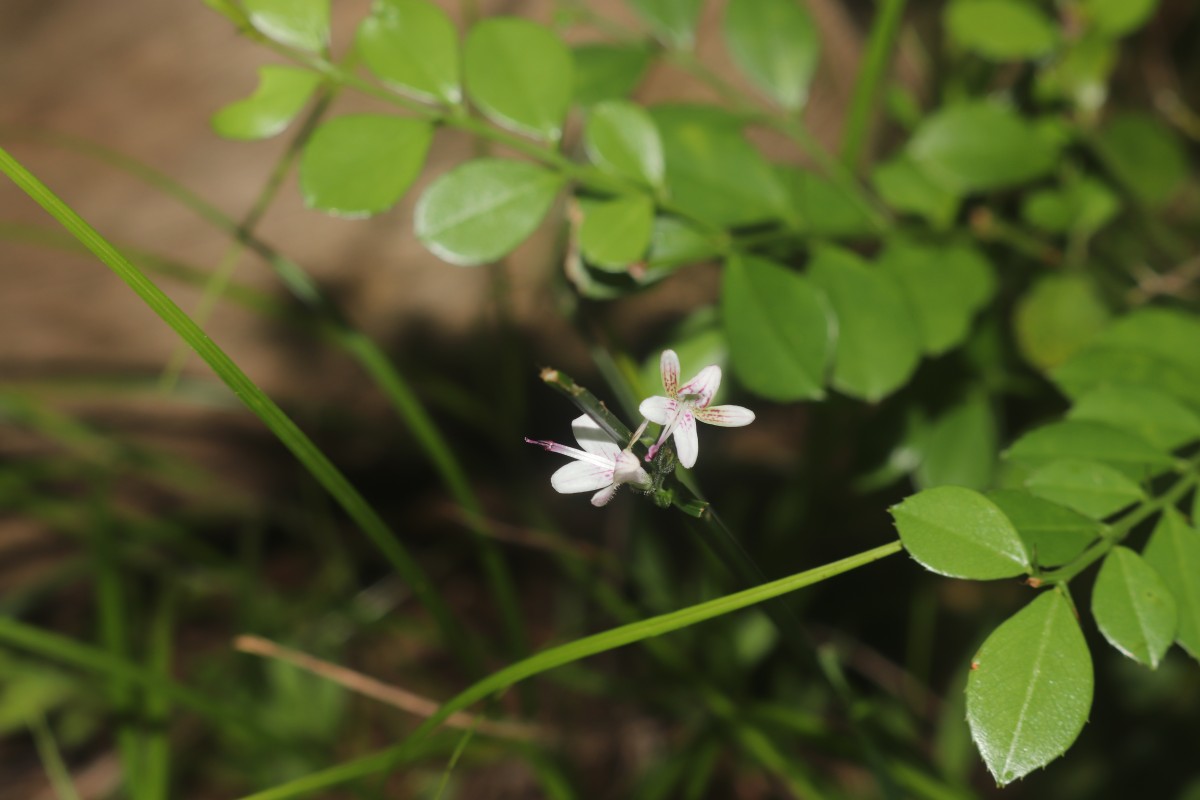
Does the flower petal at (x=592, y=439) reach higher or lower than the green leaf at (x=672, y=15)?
lower

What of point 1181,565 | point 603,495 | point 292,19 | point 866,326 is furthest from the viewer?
point 866,326

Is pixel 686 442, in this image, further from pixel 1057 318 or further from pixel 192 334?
pixel 1057 318

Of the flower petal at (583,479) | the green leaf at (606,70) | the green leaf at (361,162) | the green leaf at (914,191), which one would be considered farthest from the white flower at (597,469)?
the green leaf at (914,191)

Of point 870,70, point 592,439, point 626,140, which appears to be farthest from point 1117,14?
point 592,439

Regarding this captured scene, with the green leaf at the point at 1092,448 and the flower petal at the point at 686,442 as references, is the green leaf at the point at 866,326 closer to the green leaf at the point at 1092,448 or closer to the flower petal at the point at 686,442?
the green leaf at the point at 1092,448

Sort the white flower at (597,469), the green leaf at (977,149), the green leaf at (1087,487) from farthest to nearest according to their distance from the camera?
the green leaf at (977,149)
the green leaf at (1087,487)
the white flower at (597,469)

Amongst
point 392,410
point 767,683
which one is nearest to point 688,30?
point 392,410
